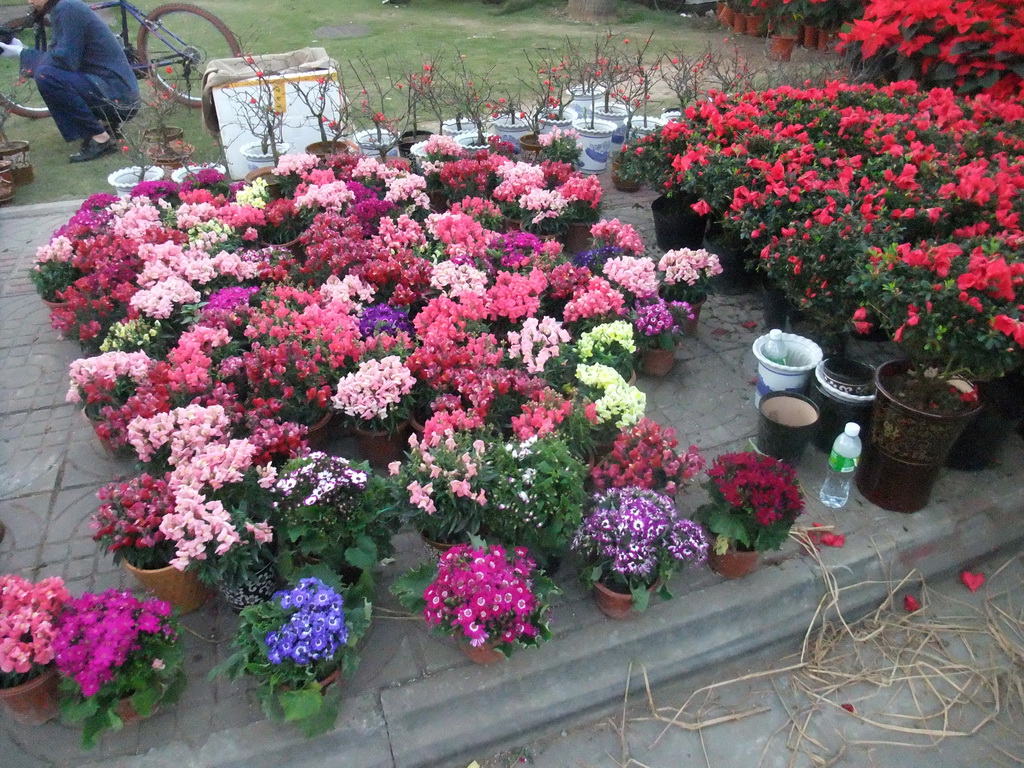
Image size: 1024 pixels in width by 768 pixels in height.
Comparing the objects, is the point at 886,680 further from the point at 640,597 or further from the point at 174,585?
the point at 174,585

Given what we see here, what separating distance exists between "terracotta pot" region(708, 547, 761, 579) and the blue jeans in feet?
23.3

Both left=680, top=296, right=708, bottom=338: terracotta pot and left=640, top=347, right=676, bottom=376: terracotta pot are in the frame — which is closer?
left=640, top=347, right=676, bottom=376: terracotta pot

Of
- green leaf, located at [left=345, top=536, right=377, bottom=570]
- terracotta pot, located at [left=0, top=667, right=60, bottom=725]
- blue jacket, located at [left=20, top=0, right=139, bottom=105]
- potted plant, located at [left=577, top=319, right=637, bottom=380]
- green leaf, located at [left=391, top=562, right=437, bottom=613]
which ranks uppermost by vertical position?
blue jacket, located at [left=20, top=0, right=139, bottom=105]

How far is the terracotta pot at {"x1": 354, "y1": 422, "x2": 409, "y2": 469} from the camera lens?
134 inches

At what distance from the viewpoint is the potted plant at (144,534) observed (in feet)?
8.45

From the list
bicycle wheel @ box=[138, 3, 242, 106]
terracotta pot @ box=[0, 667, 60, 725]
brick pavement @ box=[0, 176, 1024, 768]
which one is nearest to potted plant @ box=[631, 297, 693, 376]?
brick pavement @ box=[0, 176, 1024, 768]

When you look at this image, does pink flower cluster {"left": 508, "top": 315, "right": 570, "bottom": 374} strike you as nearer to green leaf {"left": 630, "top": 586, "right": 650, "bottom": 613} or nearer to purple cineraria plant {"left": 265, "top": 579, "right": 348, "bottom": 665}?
green leaf {"left": 630, "top": 586, "right": 650, "bottom": 613}

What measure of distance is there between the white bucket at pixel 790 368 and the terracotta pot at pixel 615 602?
1.42 m

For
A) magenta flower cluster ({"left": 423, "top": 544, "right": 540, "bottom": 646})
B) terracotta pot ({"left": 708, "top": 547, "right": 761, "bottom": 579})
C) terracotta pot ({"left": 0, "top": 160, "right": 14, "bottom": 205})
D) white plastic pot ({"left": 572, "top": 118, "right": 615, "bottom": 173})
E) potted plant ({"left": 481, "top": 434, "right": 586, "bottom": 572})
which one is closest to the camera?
magenta flower cluster ({"left": 423, "top": 544, "right": 540, "bottom": 646})

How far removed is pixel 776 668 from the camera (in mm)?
2891

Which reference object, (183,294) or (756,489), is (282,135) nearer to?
(183,294)

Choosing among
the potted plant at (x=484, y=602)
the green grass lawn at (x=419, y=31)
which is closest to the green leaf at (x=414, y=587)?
the potted plant at (x=484, y=602)

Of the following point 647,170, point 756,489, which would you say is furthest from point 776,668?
point 647,170

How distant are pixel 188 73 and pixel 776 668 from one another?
930cm
